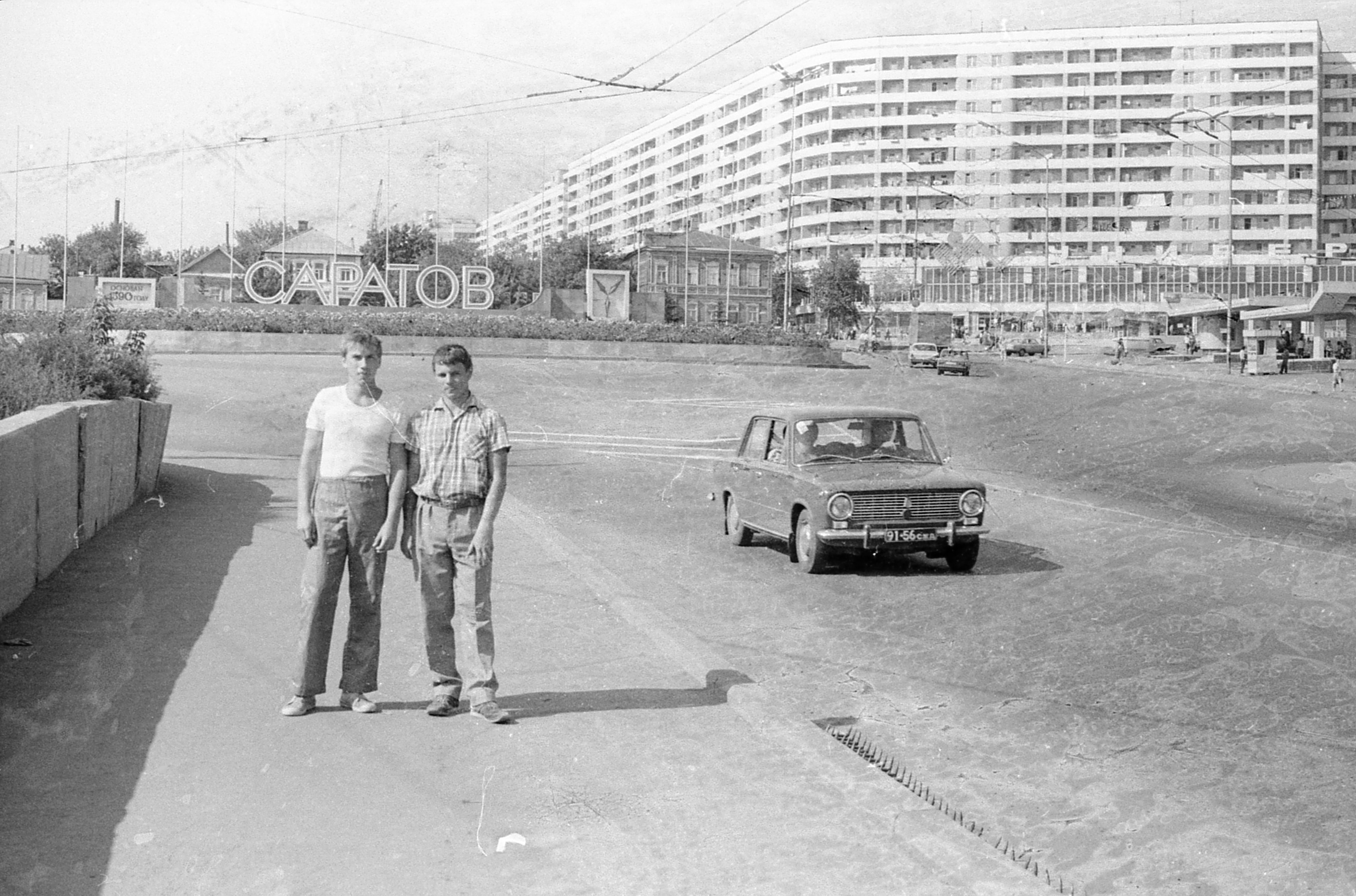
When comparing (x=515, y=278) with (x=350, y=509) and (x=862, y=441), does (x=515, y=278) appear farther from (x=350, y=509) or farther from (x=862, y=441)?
(x=350, y=509)

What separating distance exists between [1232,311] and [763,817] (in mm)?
80676

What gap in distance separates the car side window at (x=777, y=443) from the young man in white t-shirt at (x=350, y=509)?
7.75 m

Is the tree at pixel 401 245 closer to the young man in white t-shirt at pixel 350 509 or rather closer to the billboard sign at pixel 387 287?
the billboard sign at pixel 387 287

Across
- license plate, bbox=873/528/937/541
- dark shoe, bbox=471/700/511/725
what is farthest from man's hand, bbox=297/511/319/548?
license plate, bbox=873/528/937/541

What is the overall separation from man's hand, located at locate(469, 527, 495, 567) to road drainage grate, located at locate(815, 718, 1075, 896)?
73.9 inches

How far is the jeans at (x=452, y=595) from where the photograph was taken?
671 centimetres

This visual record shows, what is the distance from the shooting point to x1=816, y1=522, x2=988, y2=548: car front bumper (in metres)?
12.5

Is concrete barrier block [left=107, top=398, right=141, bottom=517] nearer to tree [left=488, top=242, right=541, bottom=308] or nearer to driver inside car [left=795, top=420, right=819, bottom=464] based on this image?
driver inside car [left=795, top=420, right=819, bottom=464]

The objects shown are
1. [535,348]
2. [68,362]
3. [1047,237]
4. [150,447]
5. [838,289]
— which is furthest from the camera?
[838,289]

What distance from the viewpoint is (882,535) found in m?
12.5

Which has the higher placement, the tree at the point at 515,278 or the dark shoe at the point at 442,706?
the tree at the point at 515,278

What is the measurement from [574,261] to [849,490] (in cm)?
11863

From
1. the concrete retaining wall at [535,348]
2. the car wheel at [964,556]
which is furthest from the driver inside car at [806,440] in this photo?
the concrete retaining wall at [535,348]

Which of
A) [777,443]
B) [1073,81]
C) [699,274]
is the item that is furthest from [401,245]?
[777,443]
